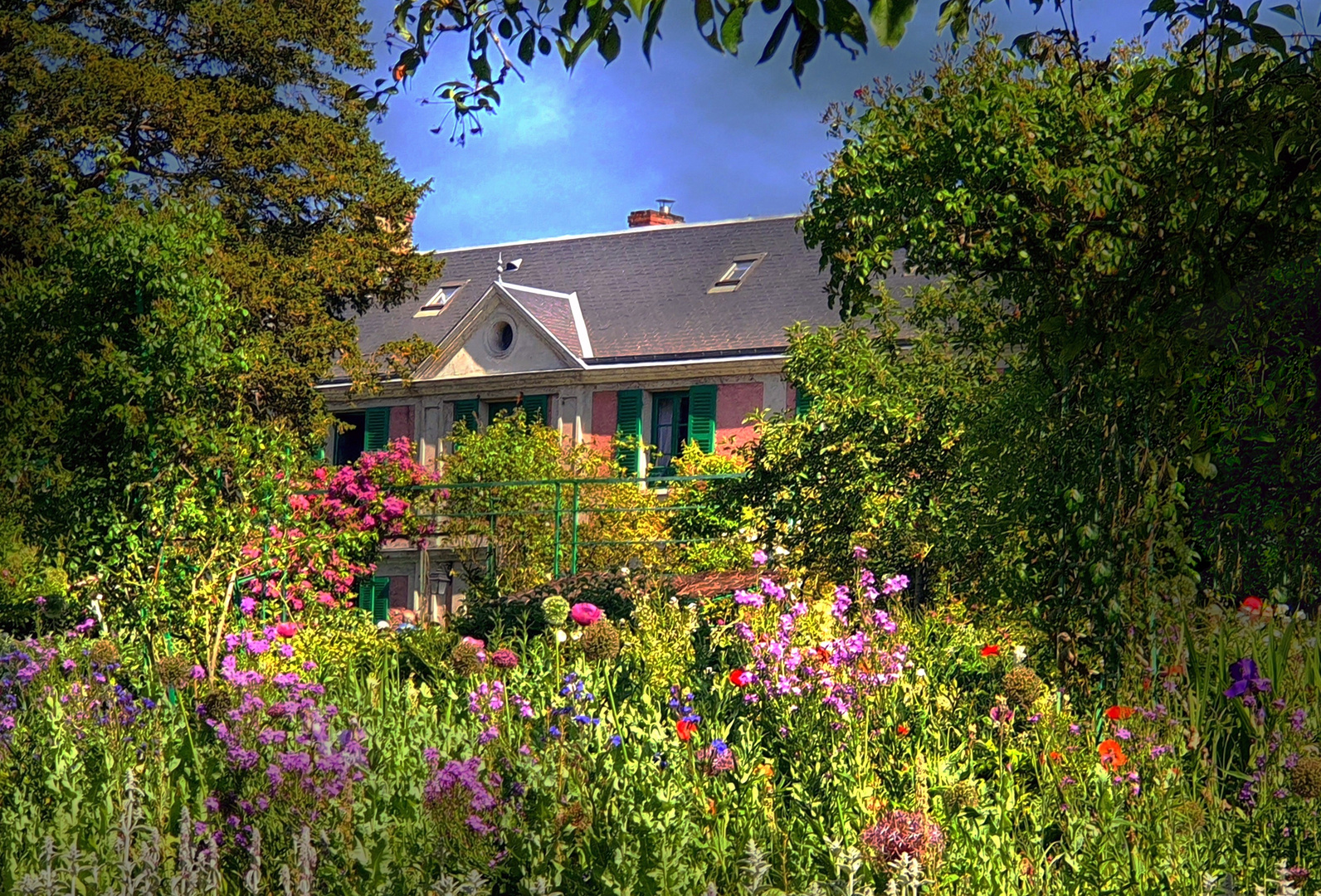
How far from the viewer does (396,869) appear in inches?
166

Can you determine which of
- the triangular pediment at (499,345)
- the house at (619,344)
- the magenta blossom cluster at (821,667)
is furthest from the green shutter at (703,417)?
the magenta blossom cluster at (821,667)

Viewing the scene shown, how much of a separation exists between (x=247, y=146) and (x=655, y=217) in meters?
11.6

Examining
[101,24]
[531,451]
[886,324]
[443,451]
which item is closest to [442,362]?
[443,451]

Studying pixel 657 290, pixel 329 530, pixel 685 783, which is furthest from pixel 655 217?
pixel 685 783

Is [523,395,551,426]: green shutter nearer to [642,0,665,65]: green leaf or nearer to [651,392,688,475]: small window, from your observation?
[651,392,688,475]: small window

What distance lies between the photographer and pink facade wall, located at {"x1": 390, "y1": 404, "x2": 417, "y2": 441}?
29.6 metres

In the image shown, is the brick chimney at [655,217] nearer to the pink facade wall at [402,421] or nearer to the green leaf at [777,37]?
the pink facade wall at [402,421]

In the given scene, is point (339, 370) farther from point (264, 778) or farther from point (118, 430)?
point (264, 778)

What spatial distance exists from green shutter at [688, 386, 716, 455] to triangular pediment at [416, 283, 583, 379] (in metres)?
2.44

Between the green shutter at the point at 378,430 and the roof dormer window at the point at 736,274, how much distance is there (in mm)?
7479

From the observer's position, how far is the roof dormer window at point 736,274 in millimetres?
27875

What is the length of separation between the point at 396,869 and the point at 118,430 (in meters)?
6.24

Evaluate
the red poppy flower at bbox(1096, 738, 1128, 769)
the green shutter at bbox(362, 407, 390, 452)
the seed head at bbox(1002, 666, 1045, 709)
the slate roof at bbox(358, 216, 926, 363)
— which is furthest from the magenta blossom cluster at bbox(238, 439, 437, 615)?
the green shutter at bbox(362, 407, 390, 452)

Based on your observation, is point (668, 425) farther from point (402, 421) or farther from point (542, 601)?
point (542, 601)
